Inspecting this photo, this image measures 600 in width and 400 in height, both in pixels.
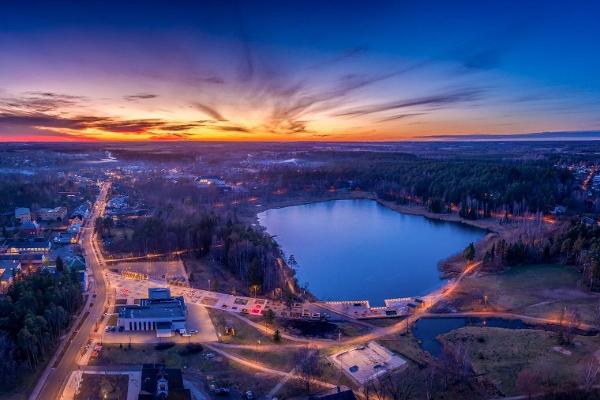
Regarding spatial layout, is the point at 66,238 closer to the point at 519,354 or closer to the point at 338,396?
the point at 338,396

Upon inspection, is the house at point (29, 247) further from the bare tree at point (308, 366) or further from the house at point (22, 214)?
the bare tree at point (308, 366)

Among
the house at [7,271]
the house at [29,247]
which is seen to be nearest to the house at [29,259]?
the house at [7,271]

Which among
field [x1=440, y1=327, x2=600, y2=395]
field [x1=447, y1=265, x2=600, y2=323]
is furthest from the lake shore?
field [x1=440, y1=327, x2=600, y2=395]

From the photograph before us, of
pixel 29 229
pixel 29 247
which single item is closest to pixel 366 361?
pixel 29 247

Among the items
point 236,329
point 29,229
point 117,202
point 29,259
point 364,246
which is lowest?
point 364,246

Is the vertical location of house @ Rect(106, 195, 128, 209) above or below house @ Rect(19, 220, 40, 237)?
above

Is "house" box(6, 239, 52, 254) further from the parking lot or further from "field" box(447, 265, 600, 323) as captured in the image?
"field" box(447, 265, 600, 323)
